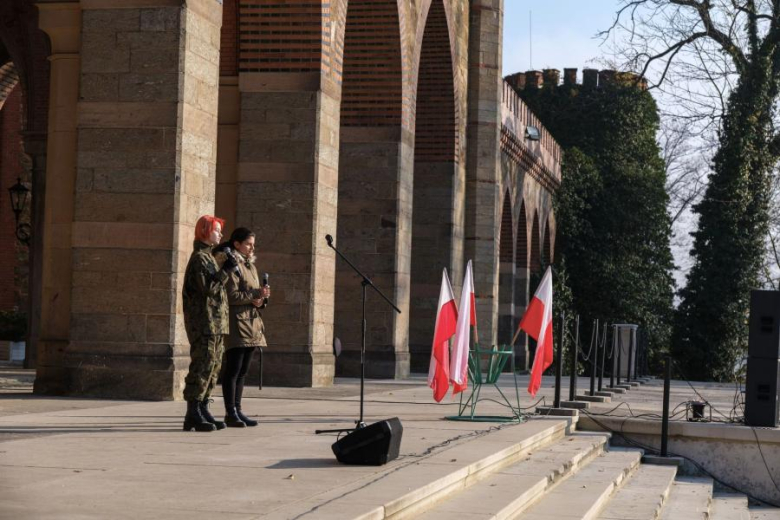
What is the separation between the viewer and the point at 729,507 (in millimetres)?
10031

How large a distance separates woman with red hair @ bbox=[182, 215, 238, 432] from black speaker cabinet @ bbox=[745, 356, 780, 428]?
511cm

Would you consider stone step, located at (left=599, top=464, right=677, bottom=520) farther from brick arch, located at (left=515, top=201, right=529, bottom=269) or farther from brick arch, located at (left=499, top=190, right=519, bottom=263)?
brick arch, located at (left=515, top=201, right=529, bottom=269)

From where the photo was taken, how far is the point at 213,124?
38.5ft

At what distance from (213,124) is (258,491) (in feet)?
22.0

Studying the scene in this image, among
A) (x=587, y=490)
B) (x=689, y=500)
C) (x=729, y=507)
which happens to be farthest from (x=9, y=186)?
(x=587, y=490)

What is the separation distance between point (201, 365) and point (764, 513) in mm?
5142

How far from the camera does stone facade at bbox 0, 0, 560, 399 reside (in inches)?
438

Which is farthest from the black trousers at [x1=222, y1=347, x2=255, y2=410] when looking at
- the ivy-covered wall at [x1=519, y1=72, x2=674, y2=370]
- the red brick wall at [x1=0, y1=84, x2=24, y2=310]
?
the ivy-covered wall at [x1=519, y1=72, x2=674, y2=370]

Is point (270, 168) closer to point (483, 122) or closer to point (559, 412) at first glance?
point (559, 412)

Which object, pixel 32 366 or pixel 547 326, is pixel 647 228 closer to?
pixel 32 366

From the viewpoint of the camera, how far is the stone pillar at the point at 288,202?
14.4 meters

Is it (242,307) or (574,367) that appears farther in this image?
(574,367)

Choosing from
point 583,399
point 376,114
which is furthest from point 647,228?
point 583,399

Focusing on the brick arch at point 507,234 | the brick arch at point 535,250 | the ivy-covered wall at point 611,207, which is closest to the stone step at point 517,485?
the brick arch at point 507,234
